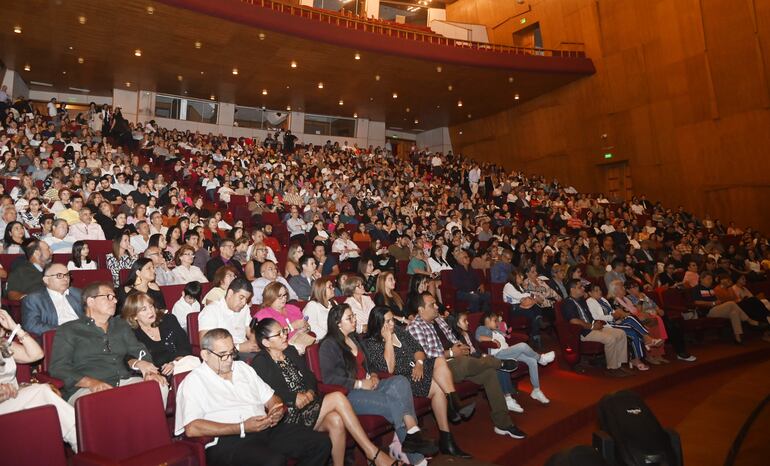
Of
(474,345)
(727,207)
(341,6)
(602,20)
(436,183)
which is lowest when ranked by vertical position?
(474,345)

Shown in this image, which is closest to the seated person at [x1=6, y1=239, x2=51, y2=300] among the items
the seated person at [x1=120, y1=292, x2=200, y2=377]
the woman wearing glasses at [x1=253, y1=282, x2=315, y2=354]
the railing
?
the seated person at [x1=120, y1=292, x2=200, y2=377]

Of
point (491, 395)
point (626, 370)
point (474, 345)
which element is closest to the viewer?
point (491, 395)

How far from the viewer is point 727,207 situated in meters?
10.8

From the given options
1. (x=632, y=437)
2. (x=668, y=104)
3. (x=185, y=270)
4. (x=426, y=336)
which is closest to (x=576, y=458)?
(x=632, y=437)

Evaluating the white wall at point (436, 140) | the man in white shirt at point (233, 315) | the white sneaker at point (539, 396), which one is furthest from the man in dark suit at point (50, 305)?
the white wall at point (436, 140)

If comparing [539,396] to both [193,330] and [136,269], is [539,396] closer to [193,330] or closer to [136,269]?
[193,330]

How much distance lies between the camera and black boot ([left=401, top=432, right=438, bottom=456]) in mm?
2689

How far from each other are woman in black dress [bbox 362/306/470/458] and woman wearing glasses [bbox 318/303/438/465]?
0.60 feet

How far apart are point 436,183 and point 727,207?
21.8ft

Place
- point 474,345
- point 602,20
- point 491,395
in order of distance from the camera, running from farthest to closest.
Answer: point 602,20 → point 474,345 → point 491,395

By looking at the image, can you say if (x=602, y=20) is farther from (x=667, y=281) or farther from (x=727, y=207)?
(x=667, y=281)

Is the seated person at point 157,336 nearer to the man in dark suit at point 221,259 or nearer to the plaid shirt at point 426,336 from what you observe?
the plaid shirt at point 426,336

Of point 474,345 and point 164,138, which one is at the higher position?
point 164,138

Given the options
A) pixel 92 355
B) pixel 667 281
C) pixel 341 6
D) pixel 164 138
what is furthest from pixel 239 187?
pixel 341 6
